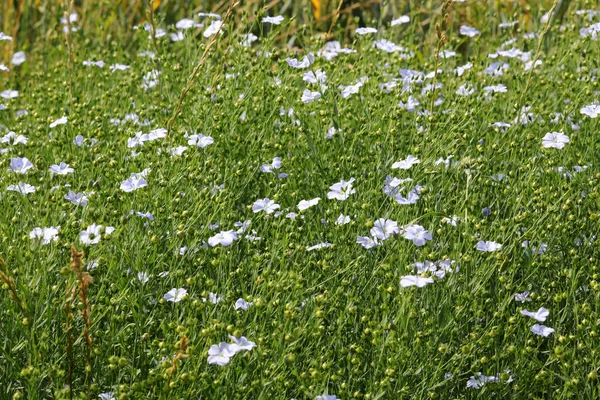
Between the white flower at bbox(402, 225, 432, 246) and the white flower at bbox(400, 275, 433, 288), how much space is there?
17 centimetres

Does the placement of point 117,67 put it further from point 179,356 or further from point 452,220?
point 179,356

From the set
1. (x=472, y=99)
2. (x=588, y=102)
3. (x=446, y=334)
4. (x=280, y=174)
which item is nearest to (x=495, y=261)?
(x=446, y=334)

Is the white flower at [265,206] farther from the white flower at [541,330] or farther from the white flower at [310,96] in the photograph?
the white flower at [541,330]

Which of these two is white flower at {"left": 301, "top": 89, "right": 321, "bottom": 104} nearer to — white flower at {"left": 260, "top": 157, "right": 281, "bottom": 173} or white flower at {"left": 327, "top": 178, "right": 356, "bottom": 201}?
white flower at {"left": 260, "top": 157, "right": 281, "bottom": 173}

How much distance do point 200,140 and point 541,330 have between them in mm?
1320

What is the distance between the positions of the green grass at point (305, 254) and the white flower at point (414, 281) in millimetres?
61

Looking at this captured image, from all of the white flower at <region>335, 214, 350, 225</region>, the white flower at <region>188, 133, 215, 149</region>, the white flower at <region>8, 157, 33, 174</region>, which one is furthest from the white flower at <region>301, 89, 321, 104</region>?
the white flower at <region>8, 157, 33, 174</region>

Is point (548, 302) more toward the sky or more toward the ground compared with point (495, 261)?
more toward the ground

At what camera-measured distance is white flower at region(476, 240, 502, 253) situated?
246 centimetres

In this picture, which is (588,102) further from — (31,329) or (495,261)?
(31,329)

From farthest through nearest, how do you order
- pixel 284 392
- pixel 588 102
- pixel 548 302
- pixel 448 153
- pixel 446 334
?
1. pixel 588 102
2. pixel 448 153
3. pixel 548 302
4. pixel 446 334
5. pixel 284 392

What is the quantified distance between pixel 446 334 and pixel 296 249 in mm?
499

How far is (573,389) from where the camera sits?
7.13ft

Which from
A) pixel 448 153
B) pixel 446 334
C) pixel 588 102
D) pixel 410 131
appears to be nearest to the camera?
pixel 446 334
